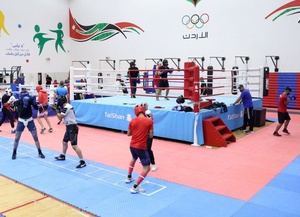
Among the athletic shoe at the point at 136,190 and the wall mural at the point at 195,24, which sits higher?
the wall mural at the point at 195,24

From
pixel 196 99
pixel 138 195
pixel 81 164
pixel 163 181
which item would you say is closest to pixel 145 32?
pixel 196 99

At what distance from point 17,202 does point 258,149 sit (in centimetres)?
541

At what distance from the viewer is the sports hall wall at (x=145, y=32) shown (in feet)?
46.6

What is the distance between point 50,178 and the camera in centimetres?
547

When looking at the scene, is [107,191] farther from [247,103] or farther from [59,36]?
[59,36]

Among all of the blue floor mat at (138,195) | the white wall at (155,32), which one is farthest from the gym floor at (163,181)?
the white wall at (155,32)

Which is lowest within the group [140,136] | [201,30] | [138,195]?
[138,195]

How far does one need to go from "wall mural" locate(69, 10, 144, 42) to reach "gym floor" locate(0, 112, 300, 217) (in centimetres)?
1244

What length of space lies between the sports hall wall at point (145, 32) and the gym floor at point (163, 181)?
767 centimetres

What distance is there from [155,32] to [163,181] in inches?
543

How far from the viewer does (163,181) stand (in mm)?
5332

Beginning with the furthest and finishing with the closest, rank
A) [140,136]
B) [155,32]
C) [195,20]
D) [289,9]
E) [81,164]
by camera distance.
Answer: [155,32], [195,20], [289,9], [81,164], [140,136]

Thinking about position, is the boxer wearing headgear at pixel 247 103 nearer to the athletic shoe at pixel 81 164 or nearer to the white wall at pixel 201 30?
the athletic shoe at pixel 81 164

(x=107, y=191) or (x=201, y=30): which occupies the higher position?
(x=201, y=30)
